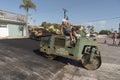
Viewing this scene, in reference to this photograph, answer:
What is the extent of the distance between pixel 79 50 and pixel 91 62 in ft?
2.78

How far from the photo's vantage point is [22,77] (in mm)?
5422

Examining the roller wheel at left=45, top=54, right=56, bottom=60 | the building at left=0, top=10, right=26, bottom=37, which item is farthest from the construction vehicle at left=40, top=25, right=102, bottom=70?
the building at left=0, top=10, right=26, bottom=37

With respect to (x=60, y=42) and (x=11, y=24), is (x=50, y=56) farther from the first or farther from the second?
(x=11, y=24)

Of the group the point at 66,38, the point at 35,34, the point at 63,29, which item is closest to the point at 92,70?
the point at 66,38

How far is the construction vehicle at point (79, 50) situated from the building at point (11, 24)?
1702cm

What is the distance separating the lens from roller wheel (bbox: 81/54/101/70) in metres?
8.05

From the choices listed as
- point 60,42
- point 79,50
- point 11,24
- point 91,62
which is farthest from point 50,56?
point 11,24

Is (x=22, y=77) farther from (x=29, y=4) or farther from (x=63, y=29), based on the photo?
(x=29, y=4)

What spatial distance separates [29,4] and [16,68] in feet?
87.8

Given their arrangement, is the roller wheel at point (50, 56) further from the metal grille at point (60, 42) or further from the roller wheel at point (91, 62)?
the roller wheel at point (91, 62)

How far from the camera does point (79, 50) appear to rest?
25.8 ft

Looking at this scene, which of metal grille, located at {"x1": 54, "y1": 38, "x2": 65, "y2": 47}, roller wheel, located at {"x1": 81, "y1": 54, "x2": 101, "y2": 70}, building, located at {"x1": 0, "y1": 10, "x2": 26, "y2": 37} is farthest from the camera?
building, located at {"x1": 0, "y1": 10, "x2": 26, "y2": 37}

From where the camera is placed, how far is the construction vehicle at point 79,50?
791 centimetres

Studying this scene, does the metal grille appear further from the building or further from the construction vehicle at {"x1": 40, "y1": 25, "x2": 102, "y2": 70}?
the building
